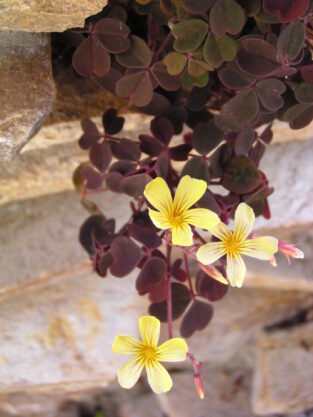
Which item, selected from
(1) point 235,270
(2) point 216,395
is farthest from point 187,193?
(2) point 216,395

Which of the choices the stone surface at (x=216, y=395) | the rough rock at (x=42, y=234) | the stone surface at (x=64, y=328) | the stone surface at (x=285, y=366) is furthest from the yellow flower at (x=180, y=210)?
the stone surface at (x=216, y=395)

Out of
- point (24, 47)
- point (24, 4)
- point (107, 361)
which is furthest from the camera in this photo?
point (107, 361)

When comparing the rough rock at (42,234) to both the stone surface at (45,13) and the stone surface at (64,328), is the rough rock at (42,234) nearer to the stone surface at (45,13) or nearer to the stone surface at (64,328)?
the stone surface at (64,328)

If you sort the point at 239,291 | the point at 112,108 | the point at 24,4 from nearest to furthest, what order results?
1. the point at 24,4
2. the point at 112,108
3. the point at 239,291

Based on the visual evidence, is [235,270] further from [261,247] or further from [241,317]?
[241,317]

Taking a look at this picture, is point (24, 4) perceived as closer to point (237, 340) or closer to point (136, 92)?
point (136, 92)

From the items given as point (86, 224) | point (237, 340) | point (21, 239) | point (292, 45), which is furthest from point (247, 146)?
point (237, 340)
